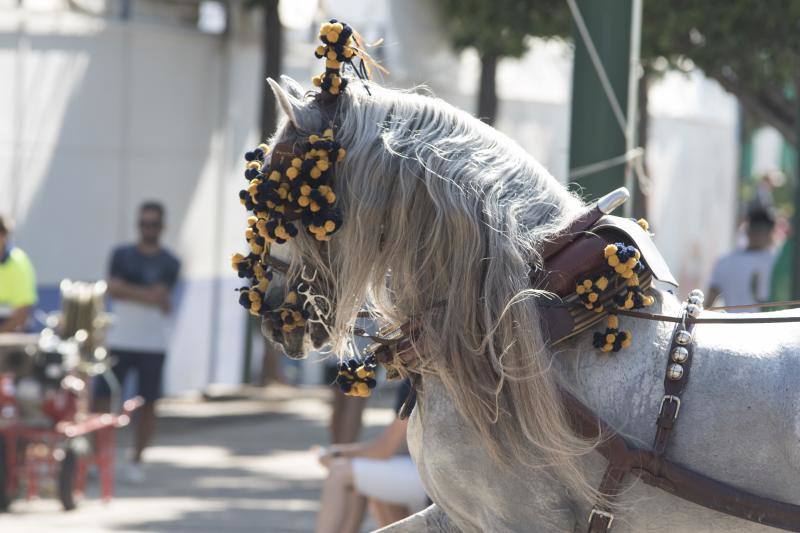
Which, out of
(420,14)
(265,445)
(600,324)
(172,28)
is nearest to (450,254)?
(600,324)

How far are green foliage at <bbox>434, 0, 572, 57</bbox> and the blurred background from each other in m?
0.02

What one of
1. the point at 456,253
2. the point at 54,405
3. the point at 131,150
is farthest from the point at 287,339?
the point at 131,150

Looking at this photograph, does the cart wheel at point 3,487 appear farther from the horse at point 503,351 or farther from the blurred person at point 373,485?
the horse at point 503,351

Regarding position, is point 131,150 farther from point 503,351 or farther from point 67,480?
point 503,351

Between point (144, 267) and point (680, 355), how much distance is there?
6529mm

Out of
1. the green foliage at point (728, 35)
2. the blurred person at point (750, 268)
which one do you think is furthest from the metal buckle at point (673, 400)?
the green foliage at point (728, 35)

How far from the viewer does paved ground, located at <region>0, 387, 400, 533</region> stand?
7449 mm

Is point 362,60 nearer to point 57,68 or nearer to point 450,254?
point 450,254

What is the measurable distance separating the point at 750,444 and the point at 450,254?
30.8 inches

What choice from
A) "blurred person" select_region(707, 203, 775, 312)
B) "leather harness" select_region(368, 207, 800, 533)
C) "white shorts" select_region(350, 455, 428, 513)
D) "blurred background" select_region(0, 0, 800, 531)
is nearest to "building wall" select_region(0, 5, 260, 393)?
"blurred background" select_region(0, 0, 800, 531)

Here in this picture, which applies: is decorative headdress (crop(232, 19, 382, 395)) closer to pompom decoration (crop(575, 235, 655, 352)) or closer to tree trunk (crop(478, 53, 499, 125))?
pompom decoration (crop(575, 235, 655, 352))

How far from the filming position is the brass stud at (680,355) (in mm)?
2963

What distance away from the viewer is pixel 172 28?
1230 centimetres

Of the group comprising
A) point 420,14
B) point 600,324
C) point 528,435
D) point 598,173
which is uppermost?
point 420,14
